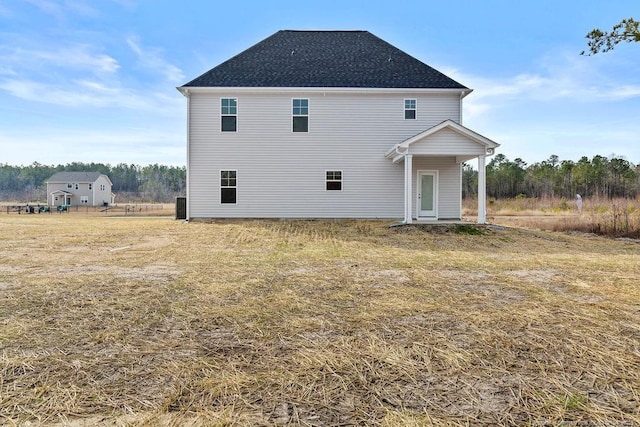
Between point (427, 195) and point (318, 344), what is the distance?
43.2 ft

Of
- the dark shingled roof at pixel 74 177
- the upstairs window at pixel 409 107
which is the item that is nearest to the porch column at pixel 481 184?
the upstairs window at pixel 409 107

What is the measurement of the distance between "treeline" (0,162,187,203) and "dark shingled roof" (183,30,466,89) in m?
80.0

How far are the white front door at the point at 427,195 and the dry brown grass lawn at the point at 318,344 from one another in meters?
8.35

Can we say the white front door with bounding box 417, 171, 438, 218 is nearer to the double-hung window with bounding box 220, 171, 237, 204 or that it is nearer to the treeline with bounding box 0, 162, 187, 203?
the double-hung window with bounding box 220, 171, 237, 204

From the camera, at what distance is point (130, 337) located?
312 cm

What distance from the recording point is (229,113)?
583 inches

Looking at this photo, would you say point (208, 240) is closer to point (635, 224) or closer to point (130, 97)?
point (635, 224)

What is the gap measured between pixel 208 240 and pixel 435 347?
28.1 feet

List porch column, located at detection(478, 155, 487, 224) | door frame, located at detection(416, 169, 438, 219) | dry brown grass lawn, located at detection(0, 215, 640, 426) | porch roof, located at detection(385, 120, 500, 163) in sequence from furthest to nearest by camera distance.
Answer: door frame, located at detection(416, 169, 438, 219), porch column, located at detection(478, 155, 487, 224), porch roof, located at detection(385, 120, 500, 163), dry brown grass lawn, located at detection(0, 215, 640, 426)

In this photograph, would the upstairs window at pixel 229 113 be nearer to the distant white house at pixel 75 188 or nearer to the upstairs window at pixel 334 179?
the upstairs window at pixel 334 179

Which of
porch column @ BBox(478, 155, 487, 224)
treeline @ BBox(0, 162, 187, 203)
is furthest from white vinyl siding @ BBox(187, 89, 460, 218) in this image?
treeline @ BBox(0, 162, 187, 203)

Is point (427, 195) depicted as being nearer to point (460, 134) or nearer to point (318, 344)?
point (460, 134)

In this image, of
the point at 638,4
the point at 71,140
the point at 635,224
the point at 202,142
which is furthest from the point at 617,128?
the point at 71,140

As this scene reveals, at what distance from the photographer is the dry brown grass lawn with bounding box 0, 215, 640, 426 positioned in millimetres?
2045
